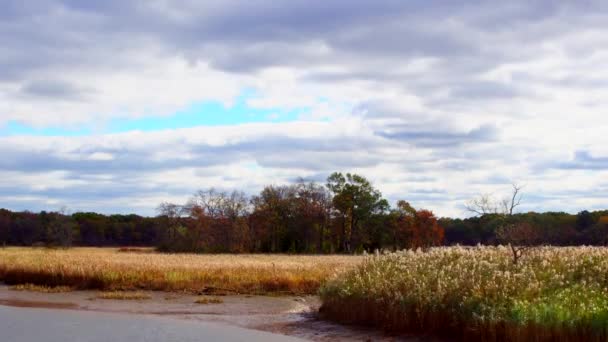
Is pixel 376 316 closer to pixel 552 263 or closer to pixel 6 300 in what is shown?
pixel 552 263

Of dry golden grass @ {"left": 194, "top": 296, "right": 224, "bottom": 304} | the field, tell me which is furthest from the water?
dry golden grass @ {"left": 194, "top": 296, "right": 224, "bottom": 304}

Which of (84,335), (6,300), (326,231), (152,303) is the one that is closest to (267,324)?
(84,335)

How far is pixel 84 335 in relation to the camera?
2014cm

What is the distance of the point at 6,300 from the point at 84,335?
481 inches

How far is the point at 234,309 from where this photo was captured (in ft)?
90.4

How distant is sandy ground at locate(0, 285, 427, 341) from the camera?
824 inches

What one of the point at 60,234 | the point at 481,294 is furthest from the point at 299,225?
the point at 481,294

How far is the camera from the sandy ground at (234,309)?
2094 cm

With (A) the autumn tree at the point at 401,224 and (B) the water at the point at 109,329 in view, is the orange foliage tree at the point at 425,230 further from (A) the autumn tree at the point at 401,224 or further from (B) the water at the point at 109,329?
(B) the water at the point at 109,329

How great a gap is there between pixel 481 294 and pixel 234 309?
12.5 meters

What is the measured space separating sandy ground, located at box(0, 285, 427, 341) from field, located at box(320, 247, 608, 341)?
773 mm

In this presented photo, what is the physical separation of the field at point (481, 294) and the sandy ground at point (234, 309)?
773 millimetres

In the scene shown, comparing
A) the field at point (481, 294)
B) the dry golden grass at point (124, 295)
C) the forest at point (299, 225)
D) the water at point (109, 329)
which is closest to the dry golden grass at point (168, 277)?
the dry golden grass at point (124, 295)

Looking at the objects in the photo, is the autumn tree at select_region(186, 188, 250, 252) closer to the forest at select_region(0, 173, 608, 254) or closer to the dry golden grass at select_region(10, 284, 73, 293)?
the forest at select_region(0, 173, 608, 254)
